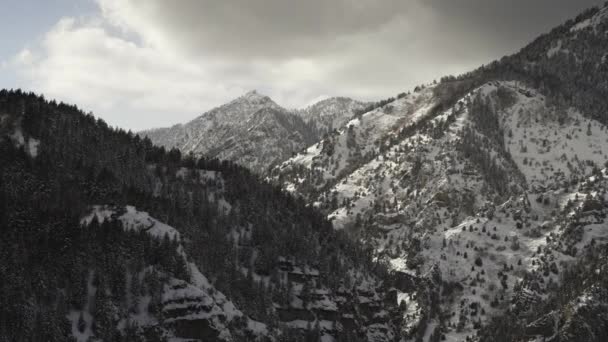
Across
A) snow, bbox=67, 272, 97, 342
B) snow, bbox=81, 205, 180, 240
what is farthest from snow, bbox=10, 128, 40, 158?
snow, bbox=67, 272, 97, 342

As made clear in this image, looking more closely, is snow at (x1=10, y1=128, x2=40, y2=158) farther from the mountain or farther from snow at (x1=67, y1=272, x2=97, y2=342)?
snow at (x1=67, y1=272, x2=97, y2=342)

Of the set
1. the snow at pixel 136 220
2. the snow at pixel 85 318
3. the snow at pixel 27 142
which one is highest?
the snow at pixel 27 142

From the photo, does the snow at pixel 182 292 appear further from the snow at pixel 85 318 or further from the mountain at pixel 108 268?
the snow at pixel 85 318

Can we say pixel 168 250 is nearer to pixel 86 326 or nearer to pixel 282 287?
pixel 86 326

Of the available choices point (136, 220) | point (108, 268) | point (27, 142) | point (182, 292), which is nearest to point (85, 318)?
point (108, 268)

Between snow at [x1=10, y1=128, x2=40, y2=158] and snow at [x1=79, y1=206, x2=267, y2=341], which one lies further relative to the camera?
snow at [x1=10, y1=128, x2=40, y2=158]

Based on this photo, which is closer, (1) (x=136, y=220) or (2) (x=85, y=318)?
(2) (x=85, y=318)

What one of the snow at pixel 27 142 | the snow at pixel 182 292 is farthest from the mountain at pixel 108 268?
the snow at pixel 27 142

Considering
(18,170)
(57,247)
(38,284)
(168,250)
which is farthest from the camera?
(18,170)

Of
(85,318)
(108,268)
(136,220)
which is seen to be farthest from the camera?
(136,220)

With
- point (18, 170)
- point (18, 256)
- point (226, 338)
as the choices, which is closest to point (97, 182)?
point (18, 170)

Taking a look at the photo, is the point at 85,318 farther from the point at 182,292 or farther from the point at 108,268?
the point at 182,292
